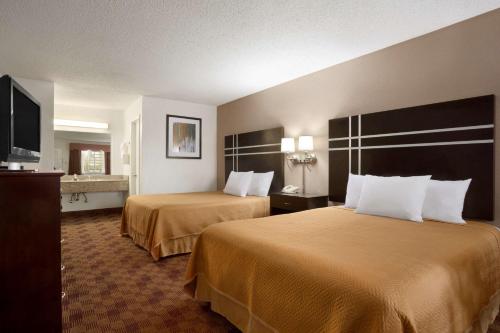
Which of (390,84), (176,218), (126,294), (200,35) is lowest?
(126,294)

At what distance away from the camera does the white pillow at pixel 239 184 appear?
4.43 m

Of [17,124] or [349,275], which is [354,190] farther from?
[17,124]

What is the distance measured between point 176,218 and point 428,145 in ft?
9.52

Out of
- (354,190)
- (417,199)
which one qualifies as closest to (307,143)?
(354,190)

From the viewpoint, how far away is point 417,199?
235 centimetres

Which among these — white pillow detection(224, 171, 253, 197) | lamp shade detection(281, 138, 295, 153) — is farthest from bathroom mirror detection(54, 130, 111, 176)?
lamp shade detection(281, 138, 295, 153)

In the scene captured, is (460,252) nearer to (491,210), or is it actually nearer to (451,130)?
(491,210)

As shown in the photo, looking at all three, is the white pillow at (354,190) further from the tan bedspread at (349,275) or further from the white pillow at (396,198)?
the tan bedspread at (349,275)

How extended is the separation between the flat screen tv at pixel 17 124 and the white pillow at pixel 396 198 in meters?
2.67

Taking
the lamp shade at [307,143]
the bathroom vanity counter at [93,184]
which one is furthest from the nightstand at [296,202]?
the bathroom vanity counter at [93,184]

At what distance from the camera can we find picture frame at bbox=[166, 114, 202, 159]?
5438mm

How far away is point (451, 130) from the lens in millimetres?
2555

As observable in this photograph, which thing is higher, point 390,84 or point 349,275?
point 390,84

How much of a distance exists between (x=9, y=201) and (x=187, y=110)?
446 centimetres
